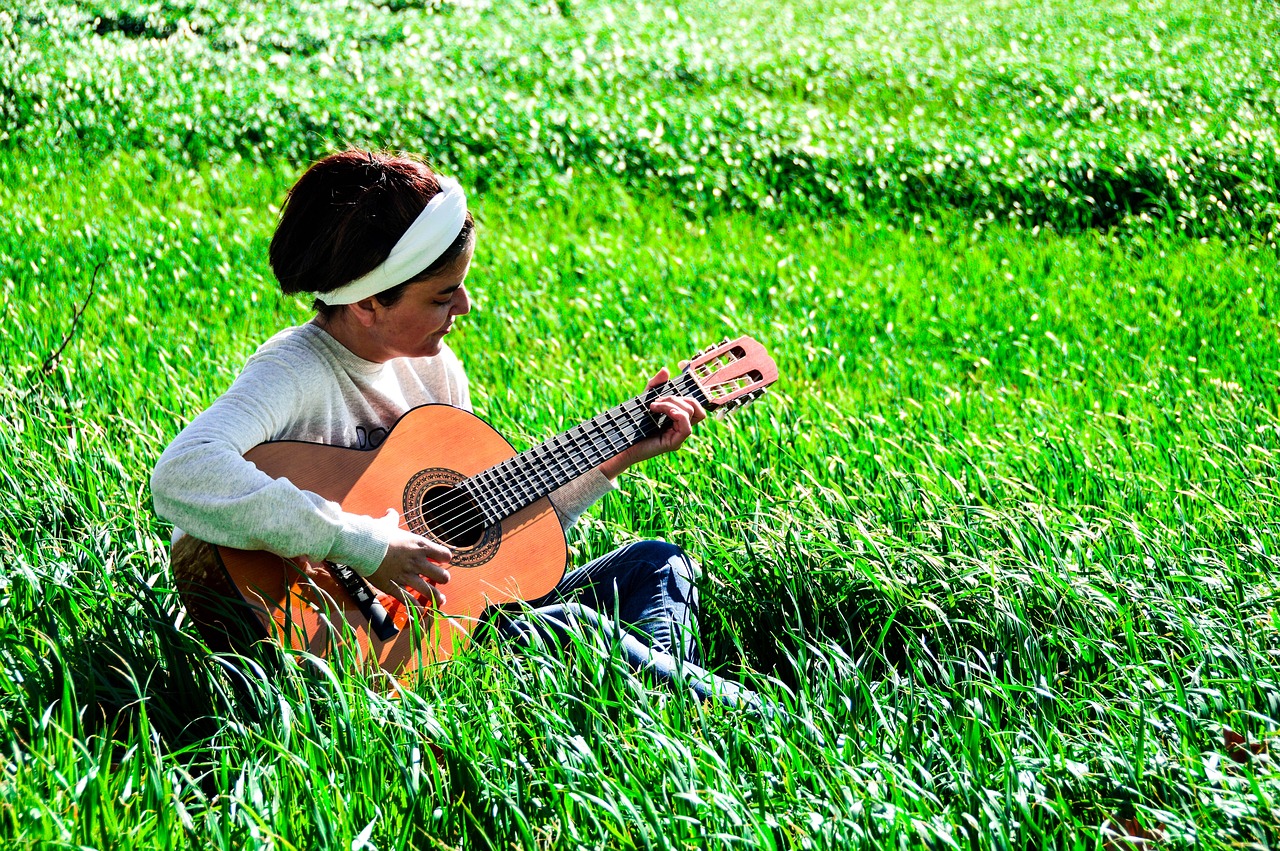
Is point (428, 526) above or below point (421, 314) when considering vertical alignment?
below

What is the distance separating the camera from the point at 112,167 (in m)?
7.32

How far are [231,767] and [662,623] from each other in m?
0.97

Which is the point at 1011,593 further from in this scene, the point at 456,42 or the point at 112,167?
the point at 456,42

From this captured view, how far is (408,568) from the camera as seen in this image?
2.18m

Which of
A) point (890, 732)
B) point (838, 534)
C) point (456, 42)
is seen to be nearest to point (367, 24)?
point (456, 42)

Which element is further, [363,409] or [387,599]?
[363,409]

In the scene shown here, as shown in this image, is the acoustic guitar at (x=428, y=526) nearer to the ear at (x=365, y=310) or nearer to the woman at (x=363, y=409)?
the woman at (x=363, y=409)

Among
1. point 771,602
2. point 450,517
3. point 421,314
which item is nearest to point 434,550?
point 450,517

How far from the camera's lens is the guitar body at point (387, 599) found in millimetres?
2154

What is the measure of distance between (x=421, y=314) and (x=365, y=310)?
0.39 ft

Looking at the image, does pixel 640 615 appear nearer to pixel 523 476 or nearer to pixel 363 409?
pixel 523 476

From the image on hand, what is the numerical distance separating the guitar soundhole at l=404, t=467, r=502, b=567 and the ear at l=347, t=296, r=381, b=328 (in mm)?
352

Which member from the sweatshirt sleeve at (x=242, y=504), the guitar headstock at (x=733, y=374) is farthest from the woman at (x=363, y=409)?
the guitar headstock at (x=733, y=374)

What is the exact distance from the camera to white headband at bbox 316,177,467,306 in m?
2.26
